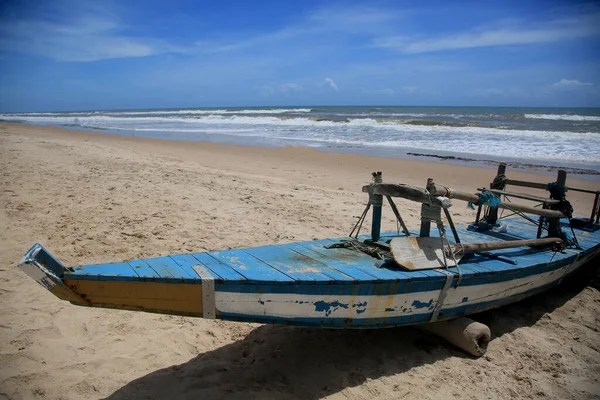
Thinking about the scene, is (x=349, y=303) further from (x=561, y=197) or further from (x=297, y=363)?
(x=561, y=197)

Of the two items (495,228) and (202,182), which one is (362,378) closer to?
(495,228)

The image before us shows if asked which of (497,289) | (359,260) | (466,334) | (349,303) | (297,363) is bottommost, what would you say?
(297,363)

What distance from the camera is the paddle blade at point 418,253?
10.8 ft

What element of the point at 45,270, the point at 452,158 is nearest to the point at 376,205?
the point at 45,270

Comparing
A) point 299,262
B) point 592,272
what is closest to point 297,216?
point 299,262

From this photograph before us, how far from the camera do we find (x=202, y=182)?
9242 millimetres

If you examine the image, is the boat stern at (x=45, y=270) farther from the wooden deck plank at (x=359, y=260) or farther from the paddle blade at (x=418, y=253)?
the paddle blade at (x=418, y=253)

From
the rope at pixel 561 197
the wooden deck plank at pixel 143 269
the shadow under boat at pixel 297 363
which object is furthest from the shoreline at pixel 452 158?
the wooden deck plank at pixel 143 269

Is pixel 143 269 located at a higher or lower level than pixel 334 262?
higher

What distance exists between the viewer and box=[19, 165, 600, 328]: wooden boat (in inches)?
97.3

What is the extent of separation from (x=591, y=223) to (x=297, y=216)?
450 centimetres

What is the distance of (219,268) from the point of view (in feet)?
9.21

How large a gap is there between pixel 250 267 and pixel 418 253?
4.88 ft

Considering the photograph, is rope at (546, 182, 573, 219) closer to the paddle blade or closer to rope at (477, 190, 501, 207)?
rope at (477, 190, 501, 207)
